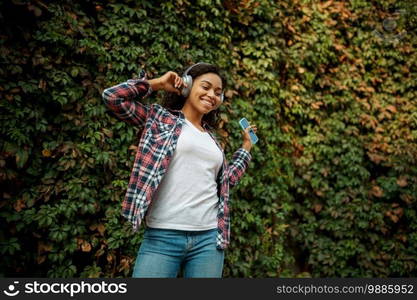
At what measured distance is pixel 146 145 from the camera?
69.2 inches

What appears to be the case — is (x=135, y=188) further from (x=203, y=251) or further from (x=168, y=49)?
(x=168, y=49)

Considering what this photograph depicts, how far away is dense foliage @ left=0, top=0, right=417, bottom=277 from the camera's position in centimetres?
251

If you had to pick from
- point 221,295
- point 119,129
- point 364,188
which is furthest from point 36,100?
point 364,188

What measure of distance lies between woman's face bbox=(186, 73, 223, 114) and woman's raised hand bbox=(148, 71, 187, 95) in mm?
93

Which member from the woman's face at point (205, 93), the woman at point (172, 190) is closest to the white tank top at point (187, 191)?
the woman at point (172, 190)

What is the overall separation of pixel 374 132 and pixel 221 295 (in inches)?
128

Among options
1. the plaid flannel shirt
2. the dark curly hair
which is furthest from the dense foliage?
the plaid flannel shirt

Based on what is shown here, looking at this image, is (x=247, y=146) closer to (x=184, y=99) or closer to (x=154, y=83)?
(x=184, y=99)

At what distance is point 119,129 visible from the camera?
9.35ft

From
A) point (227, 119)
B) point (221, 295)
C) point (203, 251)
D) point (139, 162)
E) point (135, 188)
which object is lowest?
point (221, 295)

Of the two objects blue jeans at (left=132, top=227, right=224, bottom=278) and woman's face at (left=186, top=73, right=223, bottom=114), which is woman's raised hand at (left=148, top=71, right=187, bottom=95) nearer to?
woman's face at (left=186, top=73, right=223, bottom=114)

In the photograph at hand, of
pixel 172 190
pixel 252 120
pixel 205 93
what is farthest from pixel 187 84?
pixel 252 120

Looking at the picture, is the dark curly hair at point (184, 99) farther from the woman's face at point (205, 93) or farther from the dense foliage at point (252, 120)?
the dense foliage at point (252, 120)

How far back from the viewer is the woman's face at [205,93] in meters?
1.93
